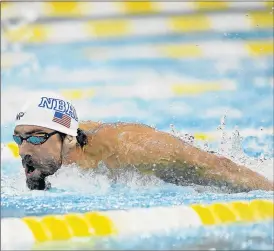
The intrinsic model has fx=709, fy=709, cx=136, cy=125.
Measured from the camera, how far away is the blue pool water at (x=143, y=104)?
8.75 ft

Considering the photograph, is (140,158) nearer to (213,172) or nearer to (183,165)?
(183,165)

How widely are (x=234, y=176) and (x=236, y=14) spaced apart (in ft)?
2.30

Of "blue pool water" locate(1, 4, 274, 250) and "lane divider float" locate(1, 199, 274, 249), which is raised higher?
"blue pool water" locate(1, 4, 274, 250)

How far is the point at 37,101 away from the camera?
8.86ft

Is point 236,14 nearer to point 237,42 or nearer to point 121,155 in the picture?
point 237,42

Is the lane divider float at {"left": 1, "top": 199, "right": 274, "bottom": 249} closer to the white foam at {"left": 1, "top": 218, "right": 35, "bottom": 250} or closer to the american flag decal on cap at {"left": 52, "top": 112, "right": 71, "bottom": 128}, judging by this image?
the white foam at {"left": 1, "top": 218, "right": 35, "bottom": 250}

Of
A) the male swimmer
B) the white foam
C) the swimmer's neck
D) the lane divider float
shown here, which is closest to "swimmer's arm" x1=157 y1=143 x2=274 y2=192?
the male swimmer

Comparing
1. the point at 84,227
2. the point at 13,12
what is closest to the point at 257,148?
the point at 84,227

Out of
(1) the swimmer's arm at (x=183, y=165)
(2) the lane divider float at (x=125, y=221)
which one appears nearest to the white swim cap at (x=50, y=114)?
(1) the swimmer's arm at (x=183, y=165)

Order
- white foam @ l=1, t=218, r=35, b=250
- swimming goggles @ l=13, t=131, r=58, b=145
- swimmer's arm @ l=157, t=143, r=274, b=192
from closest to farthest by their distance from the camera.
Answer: white foam @ l=1, t=218, r=35, b=250 → swimming goggles @ l=13, t=131, r=58, b=145 → swimmer's arm @ l=157, t=143, r=274, b=192

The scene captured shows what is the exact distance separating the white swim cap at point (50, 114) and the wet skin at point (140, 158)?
35 mm

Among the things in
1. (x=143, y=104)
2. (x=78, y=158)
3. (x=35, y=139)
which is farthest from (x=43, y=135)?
(x=143, y=104)

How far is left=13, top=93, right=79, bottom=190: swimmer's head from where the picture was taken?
2609 millimetres

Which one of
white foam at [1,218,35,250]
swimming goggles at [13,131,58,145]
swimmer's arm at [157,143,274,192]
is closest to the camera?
white foam at [1,218,35,250]
